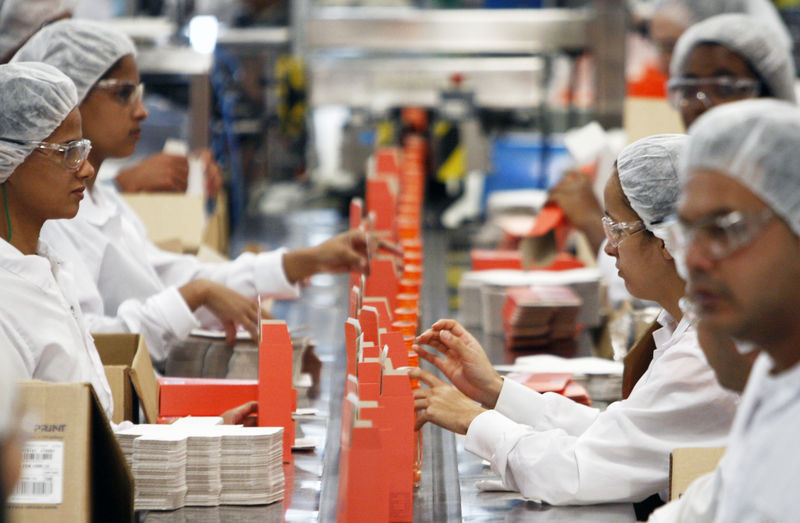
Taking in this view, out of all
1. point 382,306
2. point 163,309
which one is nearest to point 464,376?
point 382,306

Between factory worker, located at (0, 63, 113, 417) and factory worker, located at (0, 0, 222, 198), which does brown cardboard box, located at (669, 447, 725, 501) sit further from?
factory worker, located at (0, 0, 222, 198)

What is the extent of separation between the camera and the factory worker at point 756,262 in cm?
136

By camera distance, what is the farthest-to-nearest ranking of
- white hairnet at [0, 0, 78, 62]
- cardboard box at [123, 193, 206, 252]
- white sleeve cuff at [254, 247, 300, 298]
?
white hairnet at [0, 0, 78, 62], cardboard box at [123, 193, 206, 252], white sleeve cuff at [254, 247, 300, 298]

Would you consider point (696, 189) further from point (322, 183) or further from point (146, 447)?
point (322, 183)

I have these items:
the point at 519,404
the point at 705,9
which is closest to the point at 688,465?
the point at 519,404

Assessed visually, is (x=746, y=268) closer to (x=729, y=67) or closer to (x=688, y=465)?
(x=688, y=465)

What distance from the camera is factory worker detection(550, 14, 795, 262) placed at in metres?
3.41

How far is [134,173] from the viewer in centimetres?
418

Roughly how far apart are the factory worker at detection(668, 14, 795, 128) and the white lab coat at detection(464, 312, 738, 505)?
5.11 ft

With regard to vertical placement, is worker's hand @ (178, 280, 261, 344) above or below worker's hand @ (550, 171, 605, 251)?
below

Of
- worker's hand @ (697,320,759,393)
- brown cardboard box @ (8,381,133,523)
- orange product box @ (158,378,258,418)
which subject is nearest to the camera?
worker's hand @ (697,320,759,393)

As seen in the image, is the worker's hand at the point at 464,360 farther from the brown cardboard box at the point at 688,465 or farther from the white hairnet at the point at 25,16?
the white hairnet at the point at 25,16

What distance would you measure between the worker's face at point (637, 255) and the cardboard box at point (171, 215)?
203cm

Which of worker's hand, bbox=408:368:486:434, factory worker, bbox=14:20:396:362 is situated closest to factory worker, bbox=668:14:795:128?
factory worker, bbox=14:20:396:362
